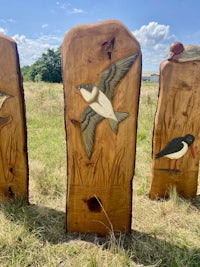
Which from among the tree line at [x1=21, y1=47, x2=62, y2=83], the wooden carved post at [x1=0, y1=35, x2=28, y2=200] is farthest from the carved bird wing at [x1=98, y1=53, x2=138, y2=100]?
the tree line at [x1=21, y1=47, x2=62, y2=83]

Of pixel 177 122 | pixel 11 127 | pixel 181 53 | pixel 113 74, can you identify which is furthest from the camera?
pixel 177 122

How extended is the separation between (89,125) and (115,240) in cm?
86

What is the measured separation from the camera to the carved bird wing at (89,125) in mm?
1859

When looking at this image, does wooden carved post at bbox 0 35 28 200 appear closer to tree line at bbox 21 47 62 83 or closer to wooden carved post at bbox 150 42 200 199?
wooden carved post at bbox 150 42 200 199

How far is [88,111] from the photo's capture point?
186cm

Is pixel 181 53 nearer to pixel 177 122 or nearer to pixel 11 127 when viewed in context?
pixel 177 122

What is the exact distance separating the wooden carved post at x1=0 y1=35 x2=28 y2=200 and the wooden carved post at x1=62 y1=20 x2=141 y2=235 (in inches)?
21.9

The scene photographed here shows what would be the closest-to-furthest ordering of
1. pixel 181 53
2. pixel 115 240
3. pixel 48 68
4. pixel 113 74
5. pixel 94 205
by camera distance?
1. pixel 113 74
2. pixel 115 240
3. pixel 94 205
4. pixel 181 53
5. pixel 48 68

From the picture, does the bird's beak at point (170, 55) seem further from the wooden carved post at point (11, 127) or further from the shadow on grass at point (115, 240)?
the shadow on grass at point (115, 240)

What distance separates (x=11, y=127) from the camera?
2.29m

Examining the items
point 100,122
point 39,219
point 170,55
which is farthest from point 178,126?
point 39,219

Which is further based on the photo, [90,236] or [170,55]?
[170,55]

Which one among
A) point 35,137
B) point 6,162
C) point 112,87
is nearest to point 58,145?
point 35,137

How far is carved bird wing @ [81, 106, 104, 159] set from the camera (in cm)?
186
